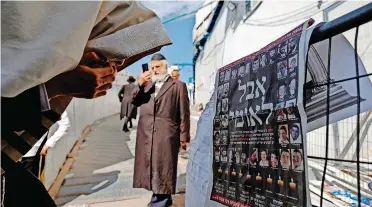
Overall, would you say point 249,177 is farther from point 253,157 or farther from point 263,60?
point 263,60

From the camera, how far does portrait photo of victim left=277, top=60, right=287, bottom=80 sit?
866mm

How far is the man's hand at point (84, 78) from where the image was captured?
2.69 feet

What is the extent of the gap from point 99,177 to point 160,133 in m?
1.78

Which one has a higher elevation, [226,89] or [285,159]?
[226,89]

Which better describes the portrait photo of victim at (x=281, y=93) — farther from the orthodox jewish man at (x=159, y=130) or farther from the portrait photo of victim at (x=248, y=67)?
the orthodox jewish man at (x=159, y=130)

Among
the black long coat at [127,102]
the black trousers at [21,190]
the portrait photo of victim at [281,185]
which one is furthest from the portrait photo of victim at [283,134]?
the black long coat at [127,102]

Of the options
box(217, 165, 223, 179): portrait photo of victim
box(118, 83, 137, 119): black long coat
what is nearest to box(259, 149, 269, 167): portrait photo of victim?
box(217, 165, 223, 179): portrait photo of victim

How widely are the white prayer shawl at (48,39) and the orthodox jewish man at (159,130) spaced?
6.72 feet

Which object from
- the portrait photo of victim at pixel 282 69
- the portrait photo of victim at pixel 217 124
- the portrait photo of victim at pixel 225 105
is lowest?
the portrait photo of victim at pixel 217 124

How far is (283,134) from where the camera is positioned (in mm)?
822

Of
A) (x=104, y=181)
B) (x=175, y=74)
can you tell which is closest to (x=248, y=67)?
(x=175, y=74)

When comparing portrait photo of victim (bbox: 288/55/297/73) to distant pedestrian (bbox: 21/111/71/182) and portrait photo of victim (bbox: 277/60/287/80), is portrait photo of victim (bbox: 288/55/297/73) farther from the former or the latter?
distant pedestrian (bbox: 21/111/71/182)

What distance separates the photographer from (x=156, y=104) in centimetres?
299

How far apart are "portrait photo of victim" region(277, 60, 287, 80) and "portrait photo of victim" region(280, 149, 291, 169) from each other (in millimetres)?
228
